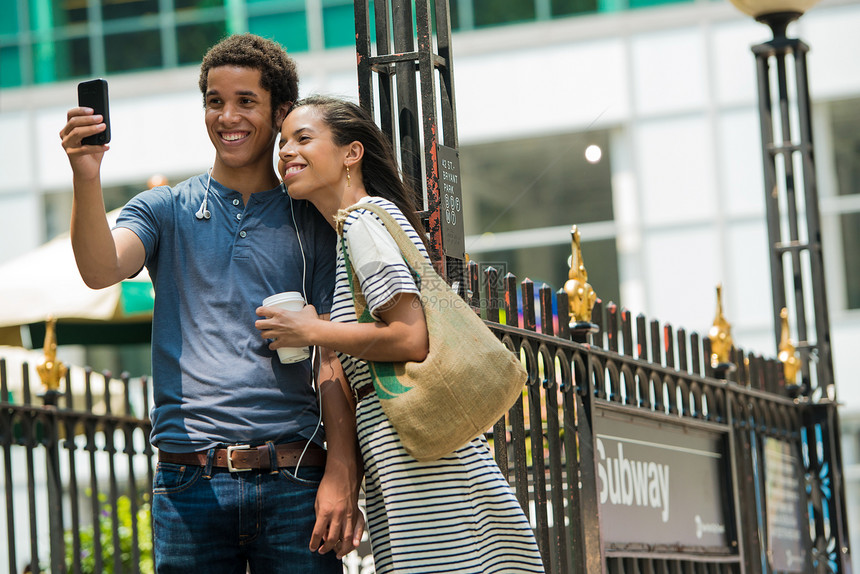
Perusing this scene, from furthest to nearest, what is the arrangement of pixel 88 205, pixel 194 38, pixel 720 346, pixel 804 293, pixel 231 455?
pixel 194 38, pixel 804 293, pixel 720 346, pixel 231 455, pixel 88 205

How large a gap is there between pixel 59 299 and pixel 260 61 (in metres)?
4.83

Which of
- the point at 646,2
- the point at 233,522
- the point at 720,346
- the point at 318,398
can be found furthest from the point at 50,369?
the point at 646,2

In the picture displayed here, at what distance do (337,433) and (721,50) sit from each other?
10.9 meters

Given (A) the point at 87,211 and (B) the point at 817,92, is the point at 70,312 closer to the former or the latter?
(A) the point at 87,211

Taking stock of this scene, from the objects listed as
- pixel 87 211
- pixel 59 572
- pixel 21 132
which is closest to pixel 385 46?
pixel 87 211

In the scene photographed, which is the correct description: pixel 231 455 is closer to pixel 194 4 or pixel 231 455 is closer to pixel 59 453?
pixel 59 453

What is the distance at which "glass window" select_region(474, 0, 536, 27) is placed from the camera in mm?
13125

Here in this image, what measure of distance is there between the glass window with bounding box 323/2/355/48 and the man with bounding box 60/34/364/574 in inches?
424

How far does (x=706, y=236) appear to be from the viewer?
12.9m

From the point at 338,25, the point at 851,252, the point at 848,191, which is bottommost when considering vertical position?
the point at 851,252

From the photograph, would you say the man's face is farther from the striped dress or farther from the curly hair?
the striped dress

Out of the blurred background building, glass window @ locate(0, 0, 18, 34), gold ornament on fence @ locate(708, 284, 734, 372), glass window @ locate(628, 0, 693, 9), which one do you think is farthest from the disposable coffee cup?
glass window @ locate(0, 0, 18, 34)

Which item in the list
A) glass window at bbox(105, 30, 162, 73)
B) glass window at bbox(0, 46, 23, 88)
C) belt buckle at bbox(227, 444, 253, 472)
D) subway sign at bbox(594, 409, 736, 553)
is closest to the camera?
belt buckle at bbox(227, 444, 253, 472)

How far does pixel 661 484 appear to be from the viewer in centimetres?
497
